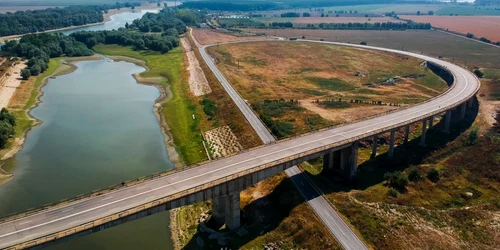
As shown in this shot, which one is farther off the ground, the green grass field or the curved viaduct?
the curved viaduct

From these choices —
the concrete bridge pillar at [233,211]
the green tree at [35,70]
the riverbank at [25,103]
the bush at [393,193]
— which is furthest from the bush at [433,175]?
Answer: the green tree at [35,70]

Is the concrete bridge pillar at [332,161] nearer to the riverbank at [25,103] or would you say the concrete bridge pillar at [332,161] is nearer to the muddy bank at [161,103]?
the muddy bank at [161,103]

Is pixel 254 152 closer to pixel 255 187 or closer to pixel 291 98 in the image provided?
pixel 255 187

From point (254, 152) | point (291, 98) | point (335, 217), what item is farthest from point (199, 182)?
point (291, 98)

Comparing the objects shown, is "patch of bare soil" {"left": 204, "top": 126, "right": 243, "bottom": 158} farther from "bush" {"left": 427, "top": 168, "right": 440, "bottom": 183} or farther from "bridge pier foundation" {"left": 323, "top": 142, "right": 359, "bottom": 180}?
→ "bush" {"left": 427, "top": 168, "right": 440, "bottom": 183}

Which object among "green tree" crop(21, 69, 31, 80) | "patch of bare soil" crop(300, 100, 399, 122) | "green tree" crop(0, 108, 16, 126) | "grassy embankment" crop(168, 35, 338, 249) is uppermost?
"green tree" crop(21, 69, 31, 80)

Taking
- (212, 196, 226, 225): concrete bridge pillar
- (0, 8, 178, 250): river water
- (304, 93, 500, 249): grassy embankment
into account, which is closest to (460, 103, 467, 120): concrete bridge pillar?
(304, 93, 500, 249): grassy embankment

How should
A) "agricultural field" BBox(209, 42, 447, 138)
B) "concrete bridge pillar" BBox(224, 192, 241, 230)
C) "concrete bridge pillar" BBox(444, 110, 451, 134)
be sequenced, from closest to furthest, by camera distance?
"concrete bridge pillar" BBox(224, 192, 241, 230) < "concrete bridge pillar" BBox(444, 110, 451, 134) < "agricultural field" BBox(209, 42, 447, 138)
